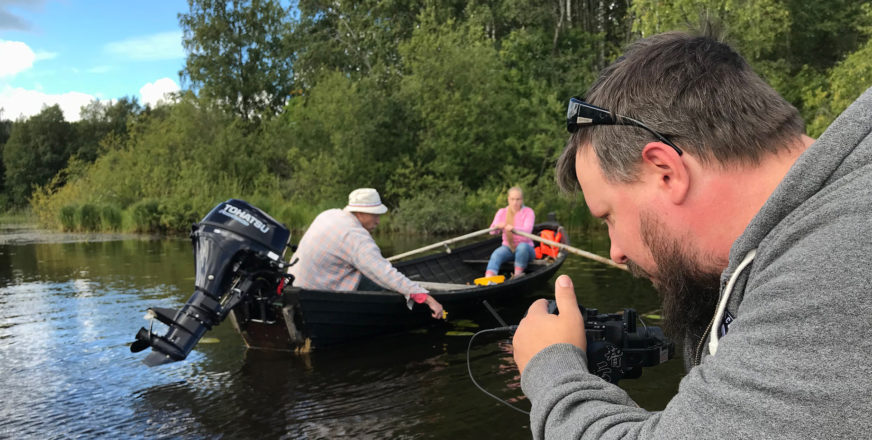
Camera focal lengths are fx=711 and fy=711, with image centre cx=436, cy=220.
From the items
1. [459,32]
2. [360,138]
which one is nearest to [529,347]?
[360,138]

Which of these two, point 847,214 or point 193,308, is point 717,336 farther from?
point 193,308

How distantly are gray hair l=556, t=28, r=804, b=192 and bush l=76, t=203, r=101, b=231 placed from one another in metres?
25.1

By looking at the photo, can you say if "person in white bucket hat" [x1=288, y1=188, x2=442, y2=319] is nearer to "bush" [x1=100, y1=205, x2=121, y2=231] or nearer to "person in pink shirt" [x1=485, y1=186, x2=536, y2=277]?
"person in pink shirt" [x1=485, y1=186, x2=536, y2=277]

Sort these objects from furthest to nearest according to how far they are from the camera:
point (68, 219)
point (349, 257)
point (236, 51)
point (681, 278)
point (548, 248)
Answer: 1. point (236, 51)
2. point (68, 219)
3. point (548, 248)
4. point (349, 257)
5. point (681, 278)

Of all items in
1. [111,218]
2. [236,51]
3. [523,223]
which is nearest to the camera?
[523,223]

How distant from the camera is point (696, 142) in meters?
0.95

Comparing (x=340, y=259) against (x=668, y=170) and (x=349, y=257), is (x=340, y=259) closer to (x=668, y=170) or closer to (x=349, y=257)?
(x=349, y=257)

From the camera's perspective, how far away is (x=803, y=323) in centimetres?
70

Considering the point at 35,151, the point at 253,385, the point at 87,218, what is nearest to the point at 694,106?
the point at 253,385

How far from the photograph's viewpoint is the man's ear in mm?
953

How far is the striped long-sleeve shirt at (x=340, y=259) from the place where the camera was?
6.09 meters

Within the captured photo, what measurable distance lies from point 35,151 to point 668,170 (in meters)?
49.7

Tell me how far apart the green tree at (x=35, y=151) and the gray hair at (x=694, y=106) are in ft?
159

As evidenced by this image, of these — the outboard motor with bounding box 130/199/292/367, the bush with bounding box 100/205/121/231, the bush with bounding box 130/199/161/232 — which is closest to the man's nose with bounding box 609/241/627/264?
the outboard motor with bounding box 130/199/292/367
